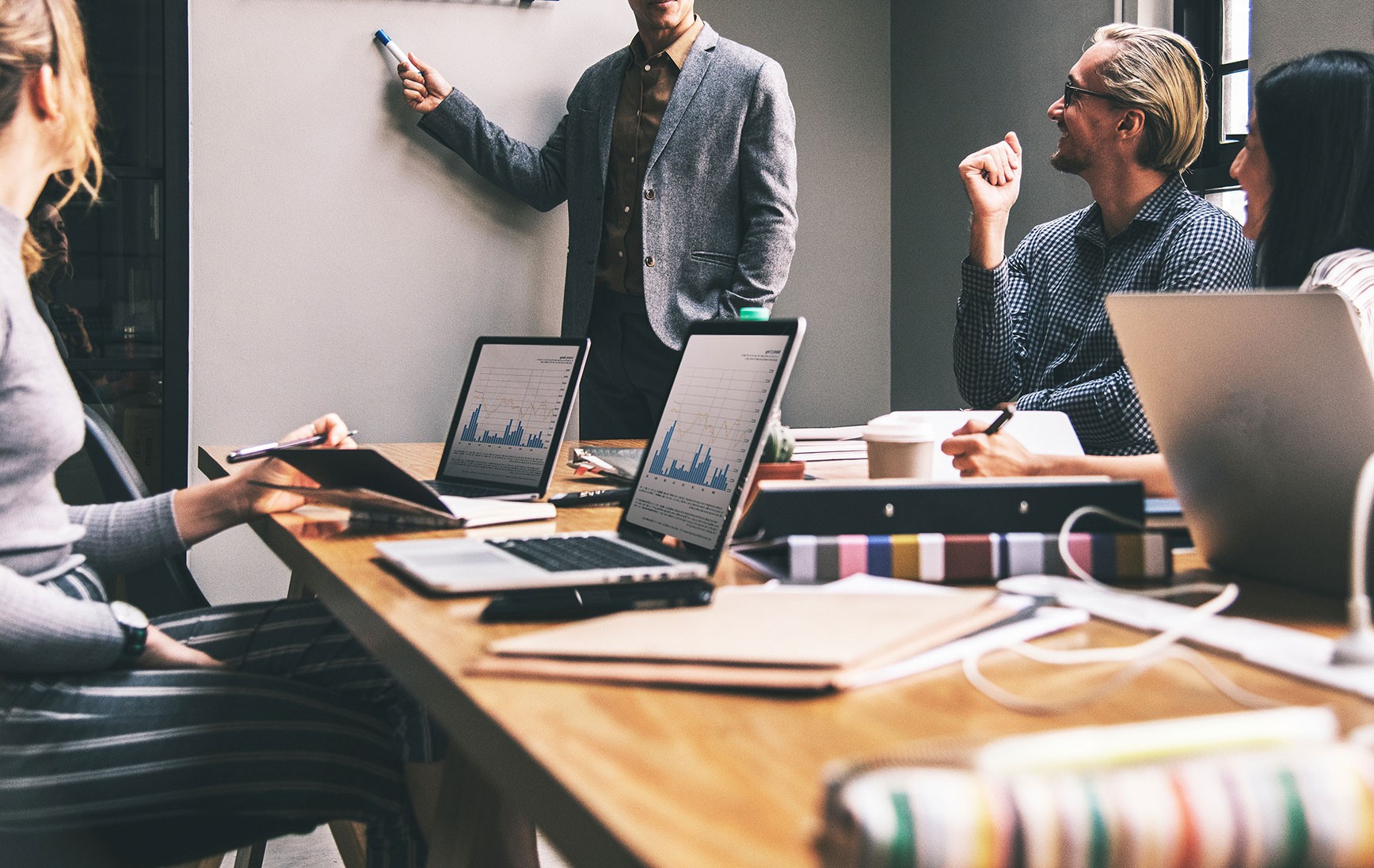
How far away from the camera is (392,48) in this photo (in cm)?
272

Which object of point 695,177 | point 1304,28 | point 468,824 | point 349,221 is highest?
point 1304,28

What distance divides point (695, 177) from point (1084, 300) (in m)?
1.00

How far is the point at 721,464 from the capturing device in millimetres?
974

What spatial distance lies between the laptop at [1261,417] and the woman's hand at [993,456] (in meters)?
0.33

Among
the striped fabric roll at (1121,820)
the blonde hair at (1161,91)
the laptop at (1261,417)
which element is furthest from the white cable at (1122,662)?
the blonde hair at (1161,91)

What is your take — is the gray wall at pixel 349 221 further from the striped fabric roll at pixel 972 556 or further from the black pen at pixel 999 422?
the striped fabric roll at pixel 972 556

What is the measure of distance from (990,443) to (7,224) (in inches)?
41.7

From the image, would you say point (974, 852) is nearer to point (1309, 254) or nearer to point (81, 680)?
point (81, 680)

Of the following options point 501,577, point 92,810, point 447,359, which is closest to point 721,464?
point 501,577

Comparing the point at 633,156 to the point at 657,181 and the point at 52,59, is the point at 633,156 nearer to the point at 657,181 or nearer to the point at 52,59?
the point at 657,181

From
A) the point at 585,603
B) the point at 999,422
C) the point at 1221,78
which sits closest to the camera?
the point at 585,603

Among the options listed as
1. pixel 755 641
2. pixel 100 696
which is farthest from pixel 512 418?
pixel 755 641

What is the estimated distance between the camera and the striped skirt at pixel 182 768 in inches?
35.0

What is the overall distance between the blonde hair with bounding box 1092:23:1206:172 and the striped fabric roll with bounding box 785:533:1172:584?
59.1 inches
